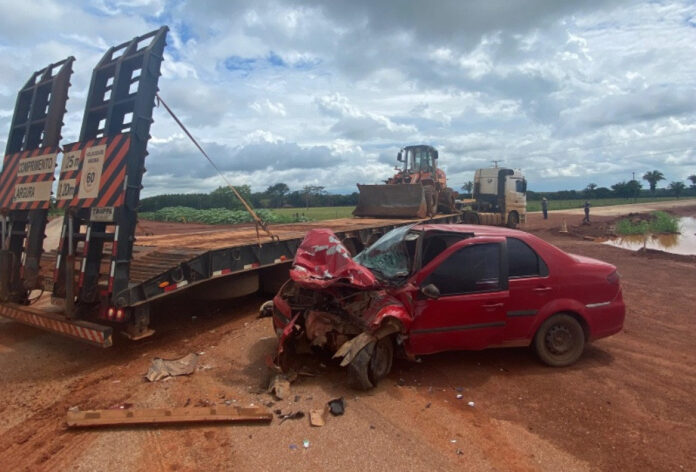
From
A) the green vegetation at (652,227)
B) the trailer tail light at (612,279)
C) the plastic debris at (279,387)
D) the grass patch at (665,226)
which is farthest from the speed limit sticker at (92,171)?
the grass patch at (665,226)

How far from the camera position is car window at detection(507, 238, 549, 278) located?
15.9 feet

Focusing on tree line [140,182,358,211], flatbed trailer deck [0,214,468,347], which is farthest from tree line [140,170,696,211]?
flatbed trailer deck [0,214,468,347]

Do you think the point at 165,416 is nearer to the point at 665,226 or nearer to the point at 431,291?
the point at 431,291

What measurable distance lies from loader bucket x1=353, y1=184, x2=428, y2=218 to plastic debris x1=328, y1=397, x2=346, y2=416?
10115 millimetres

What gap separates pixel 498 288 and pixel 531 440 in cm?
162

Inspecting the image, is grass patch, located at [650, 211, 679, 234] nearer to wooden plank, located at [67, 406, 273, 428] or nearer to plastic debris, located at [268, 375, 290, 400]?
plastic debris, located at [268, 375, 290, 400]

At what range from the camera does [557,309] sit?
4.79m

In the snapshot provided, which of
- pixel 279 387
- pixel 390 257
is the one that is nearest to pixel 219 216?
pixel 390 257

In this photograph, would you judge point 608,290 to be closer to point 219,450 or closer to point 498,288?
point 498,288

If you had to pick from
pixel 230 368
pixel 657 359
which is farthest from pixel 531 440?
pixel 230 368

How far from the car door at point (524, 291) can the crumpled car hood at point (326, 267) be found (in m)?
1.49

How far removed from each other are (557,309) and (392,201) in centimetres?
985

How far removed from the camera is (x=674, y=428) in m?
3.62

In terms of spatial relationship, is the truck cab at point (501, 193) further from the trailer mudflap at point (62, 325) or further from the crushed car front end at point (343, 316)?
the trailer mudflap at point (62, 325)
